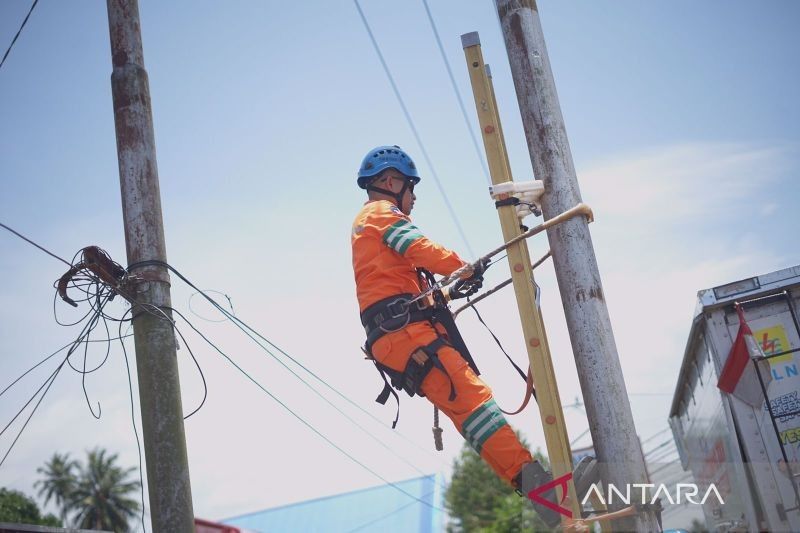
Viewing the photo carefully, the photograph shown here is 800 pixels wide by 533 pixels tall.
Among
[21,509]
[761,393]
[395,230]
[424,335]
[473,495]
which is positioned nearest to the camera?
[424,335]

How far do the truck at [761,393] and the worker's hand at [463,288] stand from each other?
2.18 metres

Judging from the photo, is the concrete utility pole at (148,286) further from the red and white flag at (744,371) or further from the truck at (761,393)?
the red and white flag at (744,371)

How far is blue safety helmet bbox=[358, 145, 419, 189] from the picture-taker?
5293 mm

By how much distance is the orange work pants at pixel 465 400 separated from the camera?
163 inches

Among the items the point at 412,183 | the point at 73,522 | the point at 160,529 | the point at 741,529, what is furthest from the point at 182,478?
the point at 73,522

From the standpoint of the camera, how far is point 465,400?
429cm

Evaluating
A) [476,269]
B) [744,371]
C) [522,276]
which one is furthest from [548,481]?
[744,371]

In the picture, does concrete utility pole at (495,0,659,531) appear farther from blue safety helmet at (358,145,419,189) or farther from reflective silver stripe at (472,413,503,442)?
blue safety helmet at (358,145,419,189)

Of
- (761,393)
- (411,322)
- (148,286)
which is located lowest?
(761,393)

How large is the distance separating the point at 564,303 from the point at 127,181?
10.3ft

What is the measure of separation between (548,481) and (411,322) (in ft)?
3.80

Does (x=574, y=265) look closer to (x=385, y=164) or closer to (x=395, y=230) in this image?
(x=395, y=230)

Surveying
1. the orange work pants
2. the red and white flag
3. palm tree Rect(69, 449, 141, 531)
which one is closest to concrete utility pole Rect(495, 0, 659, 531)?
the orange work pants

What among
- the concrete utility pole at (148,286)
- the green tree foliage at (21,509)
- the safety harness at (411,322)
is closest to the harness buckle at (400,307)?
the safety harness at (411,322)
